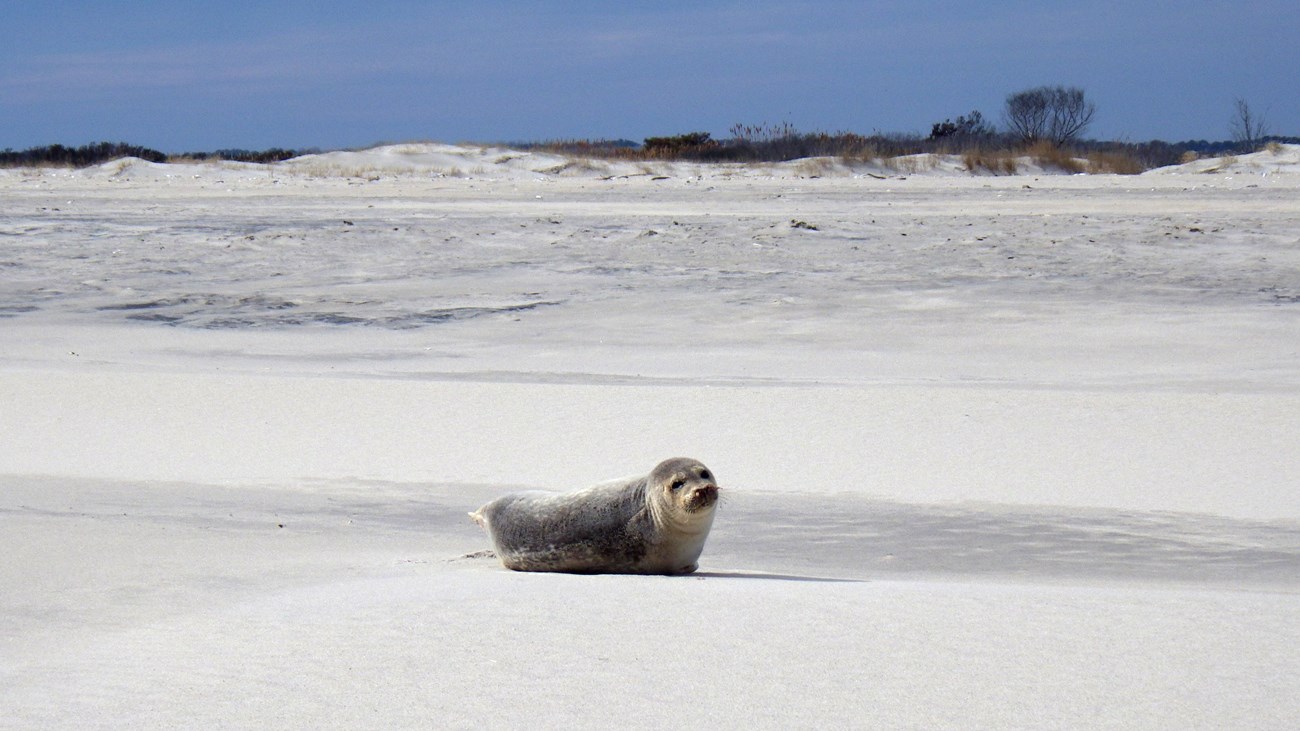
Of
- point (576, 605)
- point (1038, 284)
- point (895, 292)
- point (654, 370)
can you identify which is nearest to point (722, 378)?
point (654, 370)

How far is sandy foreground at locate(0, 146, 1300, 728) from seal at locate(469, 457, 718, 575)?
157 mm

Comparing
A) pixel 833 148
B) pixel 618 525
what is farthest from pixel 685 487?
pixel 833 148

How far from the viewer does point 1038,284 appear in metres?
13.2

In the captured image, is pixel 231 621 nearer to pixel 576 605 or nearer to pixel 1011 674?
pixel 576 605

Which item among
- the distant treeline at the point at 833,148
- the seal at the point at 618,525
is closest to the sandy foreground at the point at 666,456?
the seal at the point at 618,525

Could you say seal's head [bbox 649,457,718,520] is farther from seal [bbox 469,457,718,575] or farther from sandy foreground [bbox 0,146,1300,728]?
sandy foreground [bbox 0,146,1300,728]

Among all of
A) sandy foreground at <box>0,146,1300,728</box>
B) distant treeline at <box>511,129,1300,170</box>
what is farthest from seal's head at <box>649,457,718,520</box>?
distant treeline at <box>511,129,1300,170</box>

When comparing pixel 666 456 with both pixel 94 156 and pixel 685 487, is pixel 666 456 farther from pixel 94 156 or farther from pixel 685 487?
pixel 94 156

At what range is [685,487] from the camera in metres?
4.25

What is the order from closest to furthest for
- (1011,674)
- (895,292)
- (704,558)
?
(1011,674) < (704,558) < (895,292)

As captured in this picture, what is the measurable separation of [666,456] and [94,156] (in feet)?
110

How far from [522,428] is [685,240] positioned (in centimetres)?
868

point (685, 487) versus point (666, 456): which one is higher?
point (685, 487)

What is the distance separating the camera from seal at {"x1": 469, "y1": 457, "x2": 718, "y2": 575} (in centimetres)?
430
